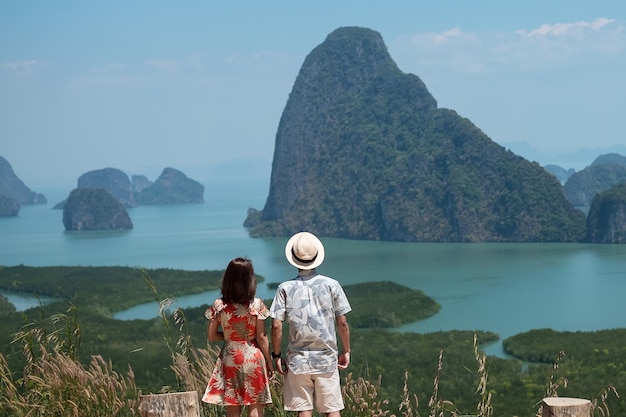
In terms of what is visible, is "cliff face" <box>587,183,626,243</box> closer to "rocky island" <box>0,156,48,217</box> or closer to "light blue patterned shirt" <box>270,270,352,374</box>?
"light blue patterned shirt" <box>270,270,352,374</box>

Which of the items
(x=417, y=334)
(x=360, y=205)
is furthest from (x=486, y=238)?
(x=417, y=334)

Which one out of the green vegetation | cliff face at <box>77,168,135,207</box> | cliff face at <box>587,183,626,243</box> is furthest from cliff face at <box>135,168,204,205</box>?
the green vegetation

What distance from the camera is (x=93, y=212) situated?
111438mm

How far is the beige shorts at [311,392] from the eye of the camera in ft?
13.8

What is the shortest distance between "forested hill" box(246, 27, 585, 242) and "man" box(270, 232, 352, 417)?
75287 millimetres

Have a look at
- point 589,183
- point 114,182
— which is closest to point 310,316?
point 589,183

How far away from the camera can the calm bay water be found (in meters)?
41.0

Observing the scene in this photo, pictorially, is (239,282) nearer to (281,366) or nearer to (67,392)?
(281,366)

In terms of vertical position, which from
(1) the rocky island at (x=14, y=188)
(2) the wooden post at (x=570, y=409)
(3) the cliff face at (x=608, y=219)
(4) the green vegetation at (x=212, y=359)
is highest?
(1) the rocky island at (x=14, y=188)

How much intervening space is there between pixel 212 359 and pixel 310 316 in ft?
3.74

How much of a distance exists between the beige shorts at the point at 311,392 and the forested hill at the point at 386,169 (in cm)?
7527

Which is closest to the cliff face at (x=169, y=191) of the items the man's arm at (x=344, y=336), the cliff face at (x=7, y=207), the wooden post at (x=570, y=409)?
the cliff face at (x=7, y=207)

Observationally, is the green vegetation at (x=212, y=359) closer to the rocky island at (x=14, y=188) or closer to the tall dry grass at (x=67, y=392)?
the tall dry grass at (x=67, y=392)

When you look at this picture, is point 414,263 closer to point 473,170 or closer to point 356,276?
point 356,276
